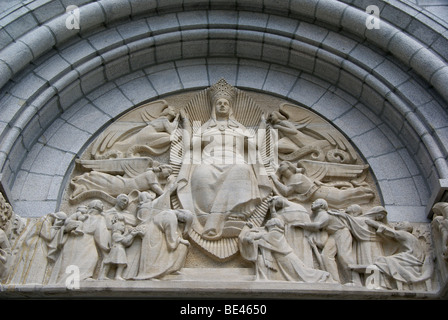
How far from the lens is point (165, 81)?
369 inches

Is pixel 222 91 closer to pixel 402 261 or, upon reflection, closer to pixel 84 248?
pixel 84 248

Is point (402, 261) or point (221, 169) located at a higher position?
point (221, 169)

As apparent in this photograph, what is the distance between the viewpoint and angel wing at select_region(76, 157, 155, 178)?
8.33m

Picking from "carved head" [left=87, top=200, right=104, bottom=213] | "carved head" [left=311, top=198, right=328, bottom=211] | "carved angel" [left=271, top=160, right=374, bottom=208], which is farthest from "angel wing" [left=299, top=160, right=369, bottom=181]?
"carved head" [left=87, top=200, right=104, bottom=213]

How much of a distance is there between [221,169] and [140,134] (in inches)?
54.9

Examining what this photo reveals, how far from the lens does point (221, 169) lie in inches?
319

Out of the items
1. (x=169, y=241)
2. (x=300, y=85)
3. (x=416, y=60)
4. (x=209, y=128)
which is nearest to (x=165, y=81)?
(x=209, y=128)

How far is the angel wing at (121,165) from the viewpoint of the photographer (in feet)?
27.3

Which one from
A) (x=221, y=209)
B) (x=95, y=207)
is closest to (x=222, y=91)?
(x=221, y=209)

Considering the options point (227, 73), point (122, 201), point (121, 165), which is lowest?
point (122, 201)

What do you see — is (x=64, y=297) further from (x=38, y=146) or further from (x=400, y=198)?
(x=400, y=198)

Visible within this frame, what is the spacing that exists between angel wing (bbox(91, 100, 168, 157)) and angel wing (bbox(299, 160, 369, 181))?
7.44 ft

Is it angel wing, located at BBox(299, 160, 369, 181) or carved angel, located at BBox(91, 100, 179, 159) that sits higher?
carved angel, located at BBox(91, 100, 179, 159)

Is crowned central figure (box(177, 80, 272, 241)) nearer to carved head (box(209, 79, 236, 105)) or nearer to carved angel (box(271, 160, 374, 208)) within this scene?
carved head (box(209, 79, 236, 105))
